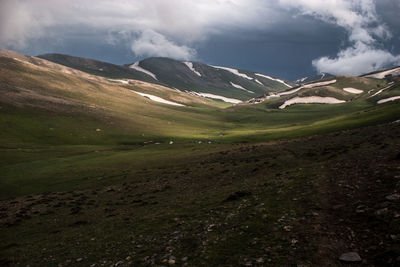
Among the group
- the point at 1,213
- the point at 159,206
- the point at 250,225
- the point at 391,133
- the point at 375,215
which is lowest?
the point at 1,213

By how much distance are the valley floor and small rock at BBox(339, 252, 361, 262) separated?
260mm

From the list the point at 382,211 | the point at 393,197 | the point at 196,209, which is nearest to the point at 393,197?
the point at 393,197

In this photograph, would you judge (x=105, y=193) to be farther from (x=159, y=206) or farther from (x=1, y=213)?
(x=159, y=206)

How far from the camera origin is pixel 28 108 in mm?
138250

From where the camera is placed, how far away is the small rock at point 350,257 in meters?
11.2

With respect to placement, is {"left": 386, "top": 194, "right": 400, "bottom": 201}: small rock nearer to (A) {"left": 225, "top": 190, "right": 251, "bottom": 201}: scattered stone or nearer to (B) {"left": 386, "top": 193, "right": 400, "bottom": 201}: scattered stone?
(B) {"left": 386, "top": 193, "right": 400, "bottom": 201}: scattered stone

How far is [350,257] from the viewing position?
11.4m

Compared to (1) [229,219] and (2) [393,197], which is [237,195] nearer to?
(1) [229,219]

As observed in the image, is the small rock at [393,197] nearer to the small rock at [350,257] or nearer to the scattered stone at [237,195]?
the small rock at [350,257]

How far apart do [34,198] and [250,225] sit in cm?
3526

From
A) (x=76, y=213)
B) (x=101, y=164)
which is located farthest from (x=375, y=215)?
Result: (x=101, y=164)

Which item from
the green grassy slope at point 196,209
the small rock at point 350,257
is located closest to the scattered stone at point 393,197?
the green grassy slope at point 196,209

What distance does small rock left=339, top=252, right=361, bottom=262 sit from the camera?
1120cm

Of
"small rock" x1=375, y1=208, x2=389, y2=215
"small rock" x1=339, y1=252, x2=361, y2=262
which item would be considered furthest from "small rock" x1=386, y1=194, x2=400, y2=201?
"small rock" x1=339, y1=252, x2=361, y2=262
